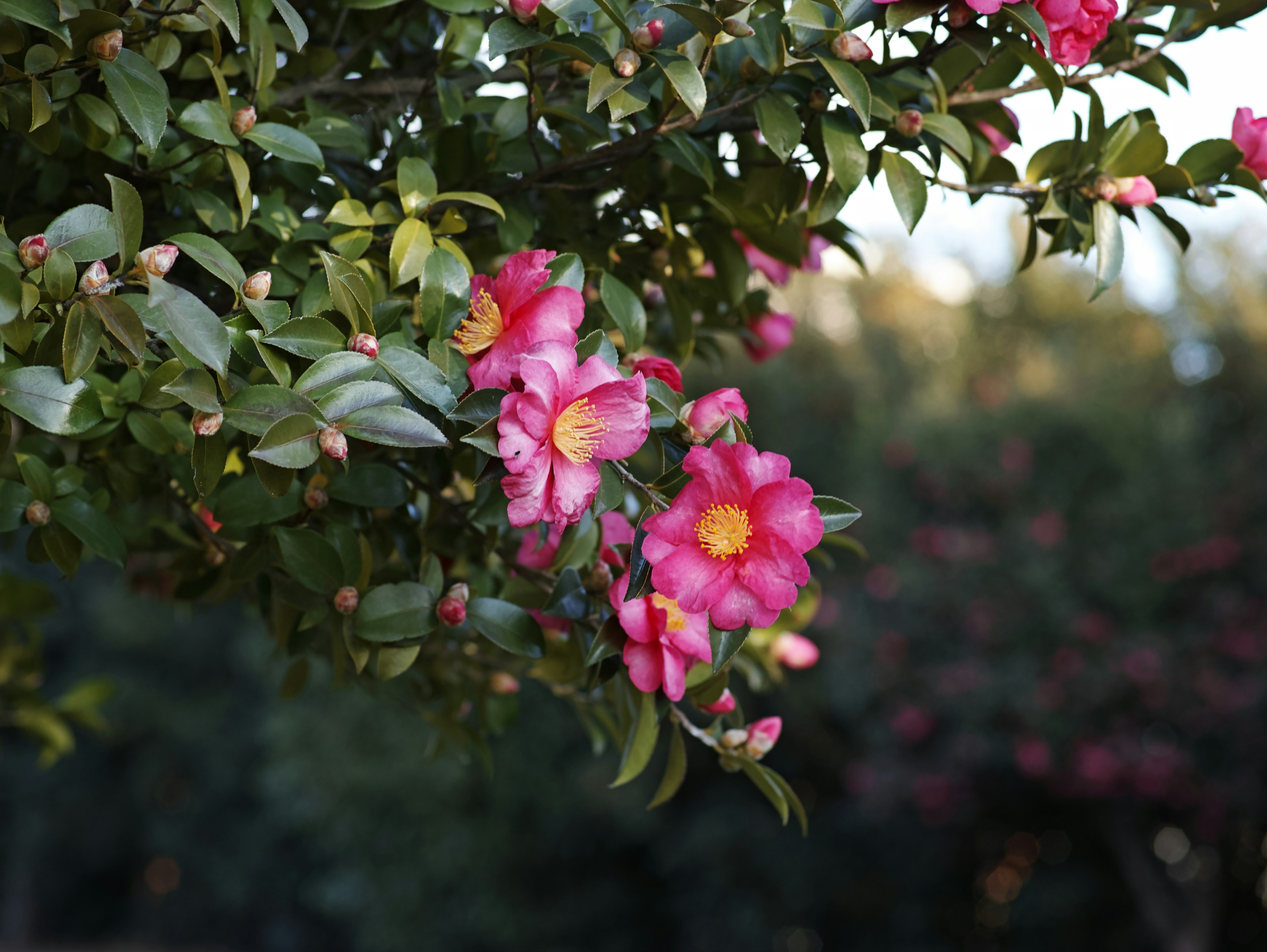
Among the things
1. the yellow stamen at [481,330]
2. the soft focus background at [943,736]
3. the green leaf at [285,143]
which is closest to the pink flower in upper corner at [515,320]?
the yellow stamen at [481,330]

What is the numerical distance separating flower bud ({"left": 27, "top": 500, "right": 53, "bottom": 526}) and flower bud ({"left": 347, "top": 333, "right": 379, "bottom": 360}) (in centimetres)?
36

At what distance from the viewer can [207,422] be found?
2.13 ft

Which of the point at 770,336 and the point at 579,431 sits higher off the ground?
the point at 579,431

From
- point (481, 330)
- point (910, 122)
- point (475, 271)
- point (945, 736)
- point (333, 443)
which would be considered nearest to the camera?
point (333, 443)

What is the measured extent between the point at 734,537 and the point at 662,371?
0.60 feet

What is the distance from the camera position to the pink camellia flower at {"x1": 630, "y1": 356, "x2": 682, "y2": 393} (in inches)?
31.6

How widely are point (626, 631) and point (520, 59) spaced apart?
0.51 meters

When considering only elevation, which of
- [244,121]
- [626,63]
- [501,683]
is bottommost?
[501,683]

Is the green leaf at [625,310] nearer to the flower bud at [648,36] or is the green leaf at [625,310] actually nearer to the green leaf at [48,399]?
the flower bud at [648,36]

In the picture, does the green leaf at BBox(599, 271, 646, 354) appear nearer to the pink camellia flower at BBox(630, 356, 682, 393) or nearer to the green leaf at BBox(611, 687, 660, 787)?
the pink camellia flower at BBox(630, 356, 682, 393)

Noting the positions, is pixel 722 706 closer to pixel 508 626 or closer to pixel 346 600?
pixel 508 626

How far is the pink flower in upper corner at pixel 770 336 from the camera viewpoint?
4.27ft

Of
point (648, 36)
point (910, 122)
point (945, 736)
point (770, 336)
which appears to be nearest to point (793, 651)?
point (770, 336)

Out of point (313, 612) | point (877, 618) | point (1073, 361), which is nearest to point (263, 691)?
point (877, 618)
